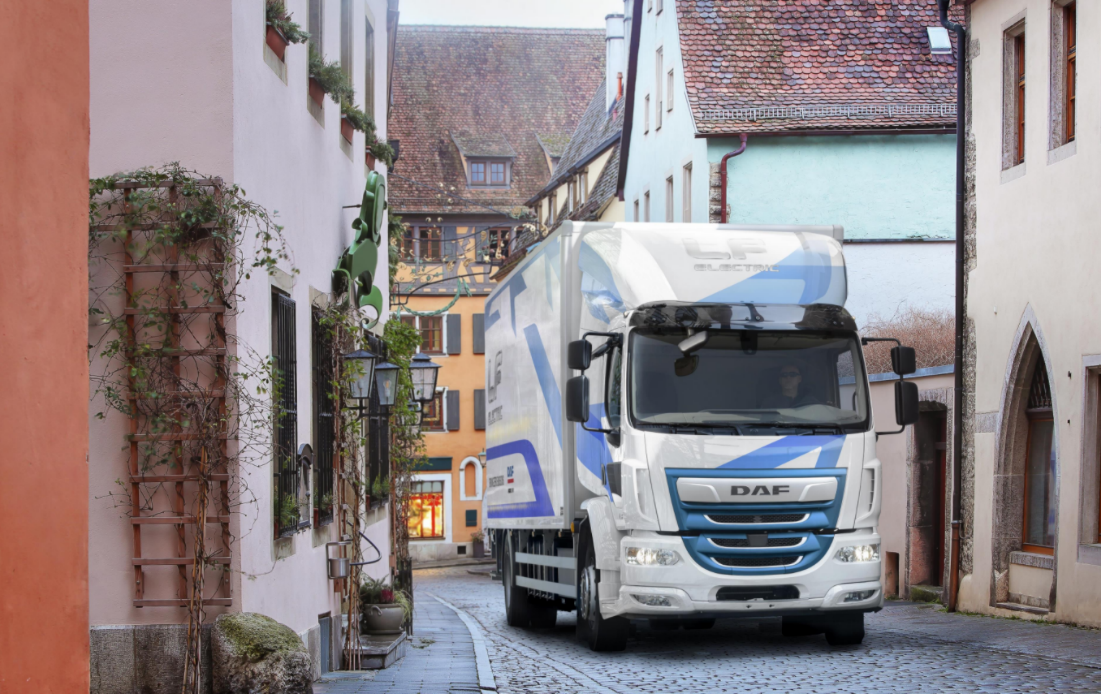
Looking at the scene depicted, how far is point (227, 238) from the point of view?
897 centimetres

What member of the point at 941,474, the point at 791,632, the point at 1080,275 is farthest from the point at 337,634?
the point at 941,474

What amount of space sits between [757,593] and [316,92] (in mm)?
5486

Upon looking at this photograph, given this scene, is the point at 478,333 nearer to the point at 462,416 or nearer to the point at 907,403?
the point at 462,416

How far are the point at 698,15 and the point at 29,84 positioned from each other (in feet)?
81.9

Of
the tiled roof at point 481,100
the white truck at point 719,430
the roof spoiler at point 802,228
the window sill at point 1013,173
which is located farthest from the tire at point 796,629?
the tiled roof at point 481,100

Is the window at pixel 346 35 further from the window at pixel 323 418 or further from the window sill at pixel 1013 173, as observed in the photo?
the window sill at pixel 1013 173

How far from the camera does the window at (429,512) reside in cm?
4497

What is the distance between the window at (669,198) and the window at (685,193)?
117cm

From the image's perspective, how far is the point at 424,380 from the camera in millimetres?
17359

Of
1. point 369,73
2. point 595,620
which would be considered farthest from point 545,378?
point 369,73

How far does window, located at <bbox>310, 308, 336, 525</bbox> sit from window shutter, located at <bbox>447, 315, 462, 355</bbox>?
32.1 metres

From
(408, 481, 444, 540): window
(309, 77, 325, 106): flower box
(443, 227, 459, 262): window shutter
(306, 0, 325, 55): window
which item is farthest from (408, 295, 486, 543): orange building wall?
(309, 77, 325, 106): flower box

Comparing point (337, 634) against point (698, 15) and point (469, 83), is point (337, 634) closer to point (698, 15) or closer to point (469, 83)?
point (698, 15)

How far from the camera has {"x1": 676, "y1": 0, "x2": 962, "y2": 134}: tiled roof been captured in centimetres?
2758
